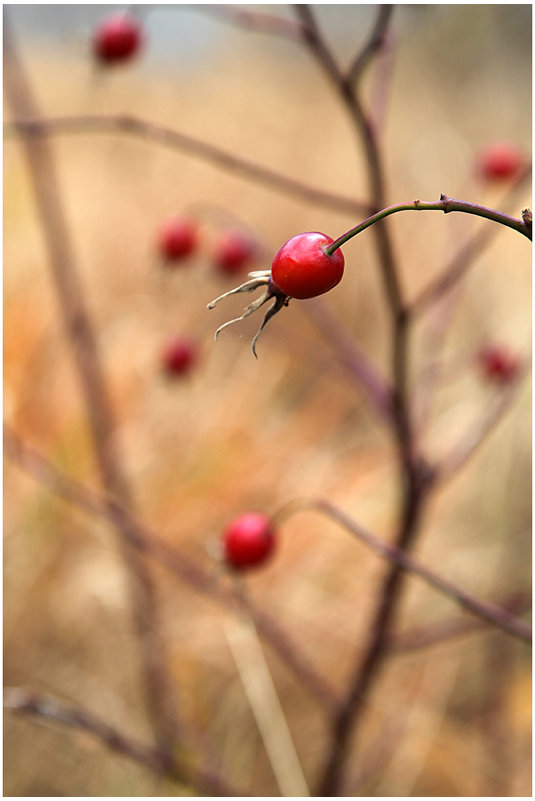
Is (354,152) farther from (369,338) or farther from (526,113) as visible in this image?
(369,338)

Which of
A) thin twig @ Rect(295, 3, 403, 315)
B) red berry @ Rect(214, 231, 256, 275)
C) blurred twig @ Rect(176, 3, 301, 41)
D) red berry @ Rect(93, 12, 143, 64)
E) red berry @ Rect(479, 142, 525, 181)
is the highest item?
red berry @ Rect(479, 142, 525, 181)

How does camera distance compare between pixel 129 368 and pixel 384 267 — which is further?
pixel 129 368

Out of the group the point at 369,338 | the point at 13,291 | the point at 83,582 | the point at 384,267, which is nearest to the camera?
the point at 384,267

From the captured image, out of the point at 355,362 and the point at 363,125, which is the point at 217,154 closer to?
the point at 363,125

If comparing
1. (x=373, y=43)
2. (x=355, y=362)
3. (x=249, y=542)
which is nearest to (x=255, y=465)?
(x=355, y=362)

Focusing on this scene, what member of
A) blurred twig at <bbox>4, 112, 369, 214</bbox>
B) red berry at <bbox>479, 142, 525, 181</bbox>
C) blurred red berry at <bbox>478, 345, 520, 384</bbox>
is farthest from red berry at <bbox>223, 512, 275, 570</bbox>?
red berry at <bbox>479, 142, 525, 181</bbox>

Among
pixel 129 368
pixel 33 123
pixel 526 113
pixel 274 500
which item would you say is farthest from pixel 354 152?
pixel 33 123

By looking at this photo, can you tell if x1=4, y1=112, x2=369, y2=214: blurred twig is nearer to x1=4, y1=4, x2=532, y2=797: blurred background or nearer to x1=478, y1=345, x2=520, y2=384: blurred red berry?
x1=4, y1=4, x2=532, y2=797: blurred background
